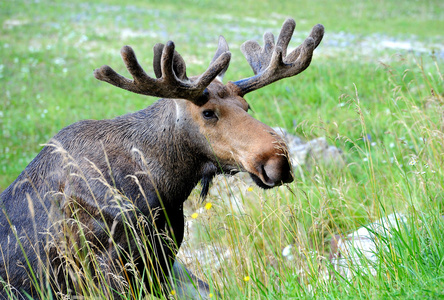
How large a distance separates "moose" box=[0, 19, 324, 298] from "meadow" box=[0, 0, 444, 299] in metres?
0.26

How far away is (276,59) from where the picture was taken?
3242 mm

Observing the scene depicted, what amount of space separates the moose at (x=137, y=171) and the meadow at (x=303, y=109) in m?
0.26

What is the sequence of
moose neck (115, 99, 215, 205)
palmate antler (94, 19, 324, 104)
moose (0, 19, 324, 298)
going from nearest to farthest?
palmate antler (94, 19, 324, 104)
moose (0, 19, 324, 298)
moose neck (115, 99, 215, 205)

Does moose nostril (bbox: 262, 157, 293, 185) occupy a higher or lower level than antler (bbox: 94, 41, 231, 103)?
lower

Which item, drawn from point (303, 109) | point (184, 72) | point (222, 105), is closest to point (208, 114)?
point (222, 105)

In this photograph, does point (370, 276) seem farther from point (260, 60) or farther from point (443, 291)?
point (260, 60)

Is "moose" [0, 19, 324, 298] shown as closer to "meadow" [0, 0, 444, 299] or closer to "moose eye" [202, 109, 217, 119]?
"moose eye" [202, 109, 217, 119]

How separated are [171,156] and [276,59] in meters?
0.95

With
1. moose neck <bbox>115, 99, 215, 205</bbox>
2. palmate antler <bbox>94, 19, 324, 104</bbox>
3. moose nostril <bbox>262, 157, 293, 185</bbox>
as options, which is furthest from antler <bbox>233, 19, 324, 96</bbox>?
moose nostril <bbox>262, 157, 293, 185</bbox>

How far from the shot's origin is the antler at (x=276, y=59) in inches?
127

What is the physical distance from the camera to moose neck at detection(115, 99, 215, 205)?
10.8 ft

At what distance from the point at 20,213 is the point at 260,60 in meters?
2.06

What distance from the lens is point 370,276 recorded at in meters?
2.47

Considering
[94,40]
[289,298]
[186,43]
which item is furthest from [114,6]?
[289,298]
